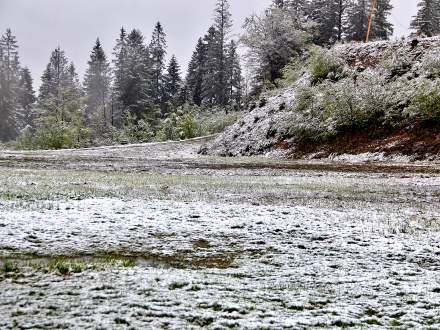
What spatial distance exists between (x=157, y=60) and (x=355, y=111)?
7763 cm

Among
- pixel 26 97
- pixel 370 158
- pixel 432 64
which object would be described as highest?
pixel 26 97

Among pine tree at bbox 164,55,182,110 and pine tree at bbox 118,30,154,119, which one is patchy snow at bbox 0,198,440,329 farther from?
pine tree at bbox 164,55,182,110

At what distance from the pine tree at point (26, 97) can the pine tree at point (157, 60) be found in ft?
129

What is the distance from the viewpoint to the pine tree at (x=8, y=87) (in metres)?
101

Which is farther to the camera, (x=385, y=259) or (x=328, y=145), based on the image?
(x=328, y=145)

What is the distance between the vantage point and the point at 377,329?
10.6 ft

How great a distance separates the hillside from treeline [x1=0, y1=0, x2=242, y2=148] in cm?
3390

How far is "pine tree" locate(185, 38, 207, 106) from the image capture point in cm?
9581

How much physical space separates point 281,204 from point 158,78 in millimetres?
92581

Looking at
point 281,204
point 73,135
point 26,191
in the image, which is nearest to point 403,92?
point 281,204

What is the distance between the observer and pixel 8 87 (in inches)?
4203

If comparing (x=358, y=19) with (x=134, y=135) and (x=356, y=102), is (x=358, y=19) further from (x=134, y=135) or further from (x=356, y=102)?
(x=356, y=102)

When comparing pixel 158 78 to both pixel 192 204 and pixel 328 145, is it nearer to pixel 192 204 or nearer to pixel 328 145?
pixel 328 145

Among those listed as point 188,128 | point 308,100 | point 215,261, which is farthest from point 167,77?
point 215,261
